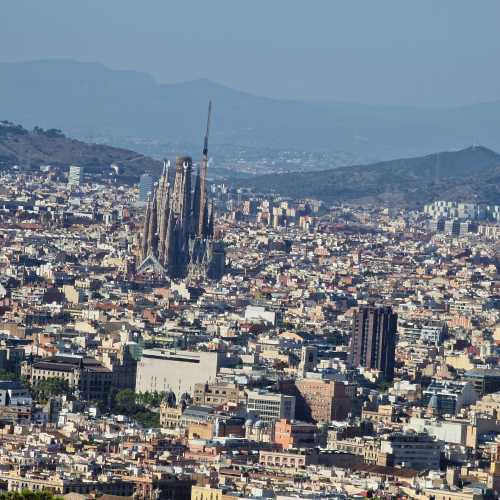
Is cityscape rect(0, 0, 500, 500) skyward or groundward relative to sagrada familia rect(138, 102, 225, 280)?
groundward

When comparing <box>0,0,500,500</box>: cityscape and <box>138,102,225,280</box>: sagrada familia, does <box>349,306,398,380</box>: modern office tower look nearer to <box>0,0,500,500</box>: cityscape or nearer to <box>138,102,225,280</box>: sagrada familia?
<box>0,0,500,500</box>: cityscape

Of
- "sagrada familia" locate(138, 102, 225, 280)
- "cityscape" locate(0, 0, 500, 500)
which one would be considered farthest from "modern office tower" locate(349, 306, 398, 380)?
"sagrada familia" locate(138, 102, 225, 280)

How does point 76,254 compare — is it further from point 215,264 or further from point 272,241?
point 272,241

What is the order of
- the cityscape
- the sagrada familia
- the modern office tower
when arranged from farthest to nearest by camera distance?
the sagrada familia → the modern office tower → the cityscape

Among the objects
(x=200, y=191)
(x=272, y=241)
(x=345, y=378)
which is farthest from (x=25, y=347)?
(x=272, y=241)

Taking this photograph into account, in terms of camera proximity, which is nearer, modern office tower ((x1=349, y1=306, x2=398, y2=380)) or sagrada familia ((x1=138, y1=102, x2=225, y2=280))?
modern office tower ((x1=349, y1=306, x2=398, y2=380))

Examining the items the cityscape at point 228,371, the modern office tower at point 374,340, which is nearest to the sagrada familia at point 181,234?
the cityscape at point 228,371
